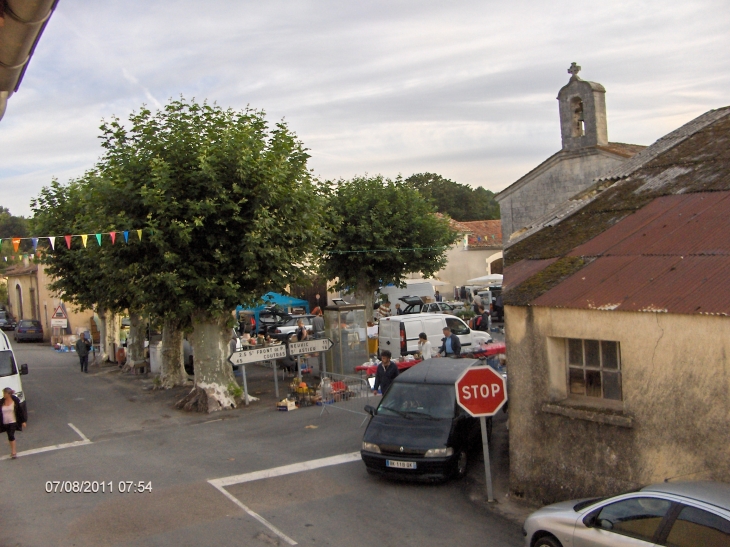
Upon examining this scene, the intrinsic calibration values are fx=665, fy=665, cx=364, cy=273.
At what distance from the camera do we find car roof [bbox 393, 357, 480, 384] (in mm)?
11578

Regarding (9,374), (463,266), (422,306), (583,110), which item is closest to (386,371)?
(9,374)

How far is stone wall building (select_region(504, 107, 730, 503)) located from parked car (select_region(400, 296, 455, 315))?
23171 mm

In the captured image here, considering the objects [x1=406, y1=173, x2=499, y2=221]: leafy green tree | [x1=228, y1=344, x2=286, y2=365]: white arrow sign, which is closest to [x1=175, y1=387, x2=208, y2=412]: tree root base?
[x1=228, y1=344, x2=286, y2=365]: white arrow sign

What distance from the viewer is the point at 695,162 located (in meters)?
11.0

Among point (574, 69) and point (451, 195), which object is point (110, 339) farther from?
point (451, 195)

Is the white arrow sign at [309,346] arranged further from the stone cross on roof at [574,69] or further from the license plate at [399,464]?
the stone cross on roof at [574,69]

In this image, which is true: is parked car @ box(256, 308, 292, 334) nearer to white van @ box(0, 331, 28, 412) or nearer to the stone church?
the stone church

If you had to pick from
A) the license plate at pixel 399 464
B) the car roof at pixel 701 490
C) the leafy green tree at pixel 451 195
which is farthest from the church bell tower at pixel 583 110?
the leafy green tree at pixel 451 195

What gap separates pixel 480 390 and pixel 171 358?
1403cm

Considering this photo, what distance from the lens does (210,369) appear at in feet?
55.8

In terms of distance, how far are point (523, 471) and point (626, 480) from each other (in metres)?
1.66

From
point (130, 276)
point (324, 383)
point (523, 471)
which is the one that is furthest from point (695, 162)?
point (130, 276)

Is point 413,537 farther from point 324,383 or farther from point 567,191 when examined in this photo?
point 567,191

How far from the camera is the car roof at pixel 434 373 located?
11578 mm
